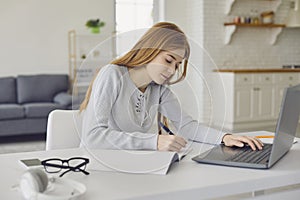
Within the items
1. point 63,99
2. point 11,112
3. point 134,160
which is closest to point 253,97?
point 63,99

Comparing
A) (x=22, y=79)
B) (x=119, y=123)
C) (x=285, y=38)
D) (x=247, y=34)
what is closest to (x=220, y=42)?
(x=247, y=34)

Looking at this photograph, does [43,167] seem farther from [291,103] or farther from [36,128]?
[36,128]

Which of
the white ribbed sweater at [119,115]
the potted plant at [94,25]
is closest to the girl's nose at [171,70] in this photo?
the white ribbed sweater at [119,115]

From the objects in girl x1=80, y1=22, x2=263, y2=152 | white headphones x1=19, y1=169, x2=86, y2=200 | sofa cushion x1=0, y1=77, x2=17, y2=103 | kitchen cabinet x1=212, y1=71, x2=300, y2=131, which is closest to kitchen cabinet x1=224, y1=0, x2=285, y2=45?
kitchen cabinet x1=212, y1=71, x2=300, y2=131

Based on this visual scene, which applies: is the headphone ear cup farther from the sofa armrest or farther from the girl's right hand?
the sofa armrest

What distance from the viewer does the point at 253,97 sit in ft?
17.9

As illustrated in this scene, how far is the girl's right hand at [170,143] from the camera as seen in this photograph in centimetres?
127

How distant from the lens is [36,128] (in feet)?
15.6

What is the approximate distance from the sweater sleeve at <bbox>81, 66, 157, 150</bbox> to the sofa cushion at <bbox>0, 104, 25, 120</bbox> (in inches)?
141

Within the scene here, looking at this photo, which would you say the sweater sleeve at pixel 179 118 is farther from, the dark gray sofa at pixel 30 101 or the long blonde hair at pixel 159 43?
the dark gray sofa at pixel 30 101

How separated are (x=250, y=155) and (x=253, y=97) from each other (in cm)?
430

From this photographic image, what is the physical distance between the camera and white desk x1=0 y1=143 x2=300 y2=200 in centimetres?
96

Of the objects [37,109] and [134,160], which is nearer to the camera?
[134,160]

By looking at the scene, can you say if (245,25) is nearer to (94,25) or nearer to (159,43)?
(94,25)
